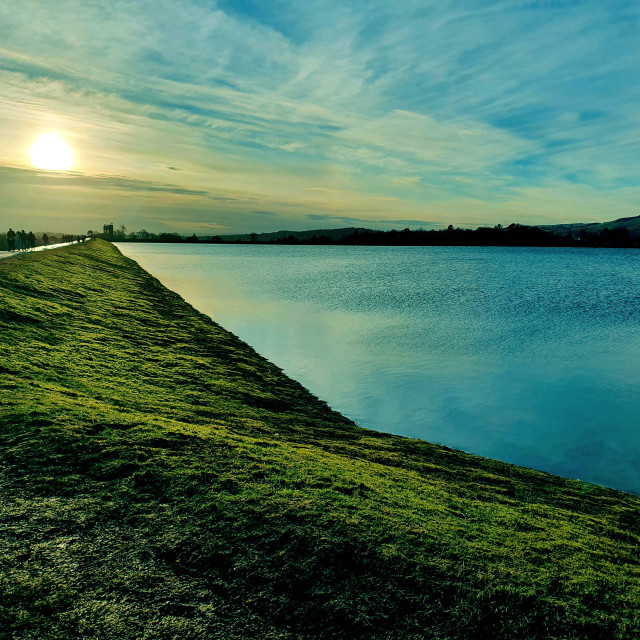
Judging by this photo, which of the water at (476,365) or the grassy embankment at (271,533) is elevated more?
the grassy embankment at (271,533)

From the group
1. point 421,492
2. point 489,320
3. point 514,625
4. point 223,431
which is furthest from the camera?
point 489,320

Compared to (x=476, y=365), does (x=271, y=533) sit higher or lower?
higher

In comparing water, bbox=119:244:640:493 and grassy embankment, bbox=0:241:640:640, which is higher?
grassy embankment, bbox=0:241:640:640

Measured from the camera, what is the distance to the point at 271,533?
20.5ft

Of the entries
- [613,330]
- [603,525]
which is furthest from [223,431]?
[613,330]

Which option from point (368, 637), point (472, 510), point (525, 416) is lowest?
point (525, 416)

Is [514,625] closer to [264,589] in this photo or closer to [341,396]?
[264,589]

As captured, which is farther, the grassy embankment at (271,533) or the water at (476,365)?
the water at (476,365)

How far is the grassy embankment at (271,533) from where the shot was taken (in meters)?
4.96

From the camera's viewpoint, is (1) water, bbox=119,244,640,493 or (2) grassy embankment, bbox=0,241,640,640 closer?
(2) grassy embankment, bbox=0,241,640,640

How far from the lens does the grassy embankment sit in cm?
496

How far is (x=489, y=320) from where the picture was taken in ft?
122

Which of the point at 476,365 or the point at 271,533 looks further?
the point at 476,365

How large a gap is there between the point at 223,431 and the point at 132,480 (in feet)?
10.9
